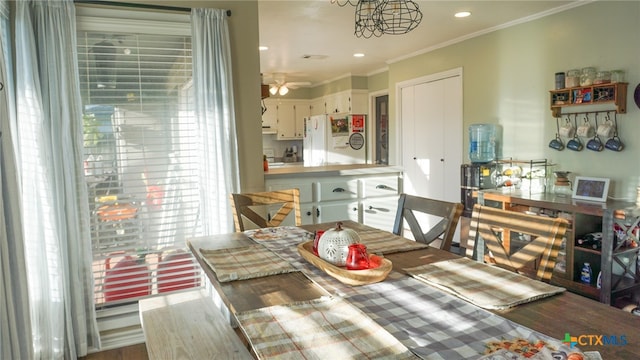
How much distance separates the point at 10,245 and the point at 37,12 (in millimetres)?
1323

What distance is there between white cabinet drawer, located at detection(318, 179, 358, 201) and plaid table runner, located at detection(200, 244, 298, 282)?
147cm

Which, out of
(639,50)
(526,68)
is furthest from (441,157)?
(639,50)

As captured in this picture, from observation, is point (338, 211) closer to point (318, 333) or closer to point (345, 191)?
point (345, 191)

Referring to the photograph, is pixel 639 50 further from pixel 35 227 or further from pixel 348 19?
pixel 35 227

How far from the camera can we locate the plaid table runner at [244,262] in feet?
4.92

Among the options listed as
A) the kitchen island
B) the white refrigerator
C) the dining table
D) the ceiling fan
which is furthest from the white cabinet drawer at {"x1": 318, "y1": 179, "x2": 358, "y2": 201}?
the white refrigerator

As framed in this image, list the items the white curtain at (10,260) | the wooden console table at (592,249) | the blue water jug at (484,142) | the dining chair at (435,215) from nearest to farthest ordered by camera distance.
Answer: the white curtain at (10,260), the dining chair at (435,215), the wooden console table at (592,249), the blue water jug at (484,142)

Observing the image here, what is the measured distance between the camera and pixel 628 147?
3.27m

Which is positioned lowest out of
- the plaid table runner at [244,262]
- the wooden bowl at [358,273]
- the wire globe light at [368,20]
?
the plaid table runner at [244,262]

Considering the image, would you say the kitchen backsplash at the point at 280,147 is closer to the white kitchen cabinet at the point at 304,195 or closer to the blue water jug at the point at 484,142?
the blue water jug at the point at 484,142

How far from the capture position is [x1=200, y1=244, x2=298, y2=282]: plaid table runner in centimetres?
150

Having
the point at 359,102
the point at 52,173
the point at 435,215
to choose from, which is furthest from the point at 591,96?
the point at 359,102

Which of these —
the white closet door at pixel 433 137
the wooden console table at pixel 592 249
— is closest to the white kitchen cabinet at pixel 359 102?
the white closet door at pixel 433 137

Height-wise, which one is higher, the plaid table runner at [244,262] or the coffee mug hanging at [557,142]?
the coffee mug hanging at [557,142]
